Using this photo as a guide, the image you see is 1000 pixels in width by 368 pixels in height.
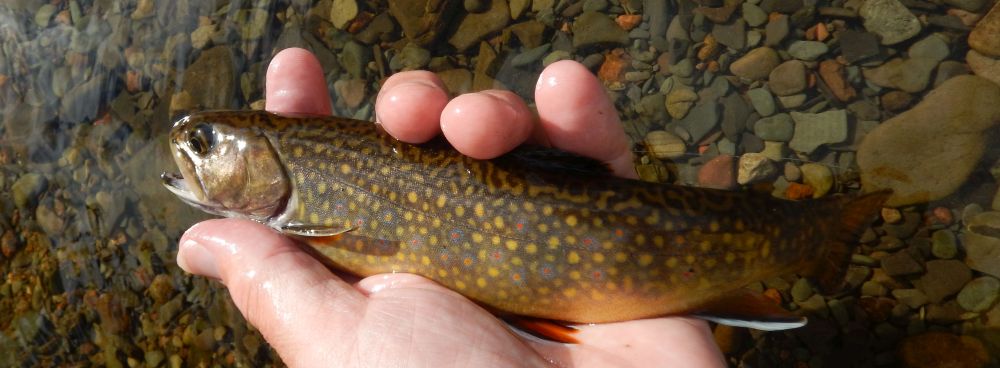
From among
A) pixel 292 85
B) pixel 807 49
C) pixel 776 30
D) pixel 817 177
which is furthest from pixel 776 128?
pixel 292 85

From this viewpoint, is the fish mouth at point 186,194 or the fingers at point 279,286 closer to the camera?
the fingers at point 279,286

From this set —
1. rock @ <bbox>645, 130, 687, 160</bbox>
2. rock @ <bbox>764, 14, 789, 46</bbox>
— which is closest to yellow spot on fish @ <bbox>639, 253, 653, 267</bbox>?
rock @ <bbox>645, 130, 687, 160</bbox>

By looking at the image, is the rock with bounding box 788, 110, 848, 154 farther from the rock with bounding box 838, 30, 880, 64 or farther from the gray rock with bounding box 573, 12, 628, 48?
the gray rock with bounding box 573, 12, 628, 48

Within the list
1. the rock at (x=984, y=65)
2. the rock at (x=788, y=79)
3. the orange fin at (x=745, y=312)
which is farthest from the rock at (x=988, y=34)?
the orange fin at (x=745, y=312)

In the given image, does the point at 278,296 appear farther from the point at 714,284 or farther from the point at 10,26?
the point at 10,26

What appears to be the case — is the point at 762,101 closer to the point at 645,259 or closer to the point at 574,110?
the point at 574,110

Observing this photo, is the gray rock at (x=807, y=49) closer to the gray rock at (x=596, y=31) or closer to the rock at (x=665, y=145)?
the rock at (x=665, y=145)

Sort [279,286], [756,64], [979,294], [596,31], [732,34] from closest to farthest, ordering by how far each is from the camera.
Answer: [279,286] < [979,294] < [756,64] < [732,34] < [596,31]
